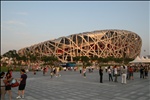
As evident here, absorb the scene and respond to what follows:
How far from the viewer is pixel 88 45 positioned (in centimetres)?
9906

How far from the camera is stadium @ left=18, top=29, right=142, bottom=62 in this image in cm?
9900

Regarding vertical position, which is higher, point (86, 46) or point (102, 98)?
point (86, 46)

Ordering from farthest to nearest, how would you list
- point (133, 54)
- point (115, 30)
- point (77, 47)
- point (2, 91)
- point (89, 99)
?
point (133, 54)
point (115, 30)
point (77, 47)
point (89, 99)
point (2, 91)

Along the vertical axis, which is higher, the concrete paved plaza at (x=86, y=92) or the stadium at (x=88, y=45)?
the stadium at (x=88, y=45)

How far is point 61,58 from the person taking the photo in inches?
4023

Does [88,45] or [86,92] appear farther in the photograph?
[88,45]

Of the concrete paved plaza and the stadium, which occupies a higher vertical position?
the stadium

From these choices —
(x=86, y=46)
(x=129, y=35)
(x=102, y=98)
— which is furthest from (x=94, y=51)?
(x=102, y=98)

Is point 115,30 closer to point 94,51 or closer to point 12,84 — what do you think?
point 94,51

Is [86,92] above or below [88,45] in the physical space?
below

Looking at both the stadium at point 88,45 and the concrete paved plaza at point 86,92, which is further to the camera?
the stadium at point 88,45

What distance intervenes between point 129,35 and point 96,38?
72.6ft

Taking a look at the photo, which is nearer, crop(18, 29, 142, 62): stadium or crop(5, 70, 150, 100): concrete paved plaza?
crop(5, 70, 150, 100): concrete paved plaza

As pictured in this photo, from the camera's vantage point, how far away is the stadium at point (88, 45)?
99.0 m
